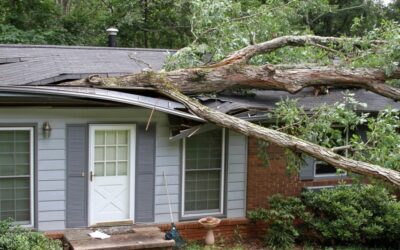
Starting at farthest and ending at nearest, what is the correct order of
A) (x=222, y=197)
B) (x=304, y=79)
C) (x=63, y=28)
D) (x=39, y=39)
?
(x=63, y=28) → (x=39, y=39) → (x=222, y=197) → (x=304, y=79)

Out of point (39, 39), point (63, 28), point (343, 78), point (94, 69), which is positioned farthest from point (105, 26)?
point (343, 78)

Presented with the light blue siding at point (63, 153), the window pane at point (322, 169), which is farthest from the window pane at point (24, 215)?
the window pane at point (322, 169)

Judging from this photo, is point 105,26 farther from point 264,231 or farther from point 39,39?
point 264,231

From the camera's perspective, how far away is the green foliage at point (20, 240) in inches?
273

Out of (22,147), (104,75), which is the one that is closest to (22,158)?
(22,147)

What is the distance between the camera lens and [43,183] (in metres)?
8.46

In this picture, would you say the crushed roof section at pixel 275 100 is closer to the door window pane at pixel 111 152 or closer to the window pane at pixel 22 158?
the door window pane at pixel 111 152

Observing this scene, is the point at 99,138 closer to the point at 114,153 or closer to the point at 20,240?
the point at 114,153

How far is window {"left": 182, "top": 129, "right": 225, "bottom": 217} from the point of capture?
955cm

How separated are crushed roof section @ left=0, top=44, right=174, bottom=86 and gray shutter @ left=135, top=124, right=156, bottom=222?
1.17 metres

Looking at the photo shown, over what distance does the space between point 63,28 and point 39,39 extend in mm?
1788

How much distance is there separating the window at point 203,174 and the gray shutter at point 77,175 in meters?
1.78

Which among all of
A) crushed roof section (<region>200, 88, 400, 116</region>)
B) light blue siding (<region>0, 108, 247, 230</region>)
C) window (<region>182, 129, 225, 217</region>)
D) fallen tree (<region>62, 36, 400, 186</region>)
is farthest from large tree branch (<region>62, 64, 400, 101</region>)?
window (<region>182, 129, 225, 217</region>)

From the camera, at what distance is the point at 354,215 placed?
9344 millimetres
